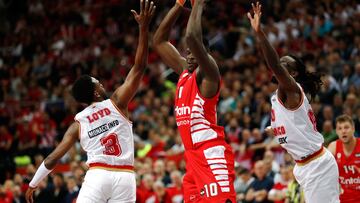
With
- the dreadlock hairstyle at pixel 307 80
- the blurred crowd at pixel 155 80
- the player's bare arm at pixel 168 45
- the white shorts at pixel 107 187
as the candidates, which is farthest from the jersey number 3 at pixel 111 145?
the blurred crowd at pixel 155 80

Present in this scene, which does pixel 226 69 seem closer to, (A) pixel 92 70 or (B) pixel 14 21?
(A) pixel 92 70

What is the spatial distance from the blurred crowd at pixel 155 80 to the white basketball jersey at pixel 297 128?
3351mm

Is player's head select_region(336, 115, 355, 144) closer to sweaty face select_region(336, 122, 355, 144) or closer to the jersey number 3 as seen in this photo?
sweaty face select_region(336, 122, 355, 144)

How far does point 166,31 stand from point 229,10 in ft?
46.0

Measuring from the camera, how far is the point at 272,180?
1195 centimetres

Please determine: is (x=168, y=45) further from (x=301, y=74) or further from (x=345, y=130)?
(x=345, y=130)

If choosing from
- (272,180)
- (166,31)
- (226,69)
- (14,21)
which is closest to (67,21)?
(14,21)

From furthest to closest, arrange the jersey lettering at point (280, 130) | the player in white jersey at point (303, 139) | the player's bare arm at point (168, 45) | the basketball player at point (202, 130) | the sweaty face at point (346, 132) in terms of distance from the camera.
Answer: the sweaty face at point (346, 132)
the player's bare arm at point (168, 45)
the jersey lettering at point (280, 130)
the player in white jersey at point (303, 139)
the basketball player at point (202, 130)

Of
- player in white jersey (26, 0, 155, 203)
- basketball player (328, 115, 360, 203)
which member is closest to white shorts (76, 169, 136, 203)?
player in white jersey (26, 0, 155, 203)

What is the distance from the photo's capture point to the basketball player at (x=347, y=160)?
8.90 m

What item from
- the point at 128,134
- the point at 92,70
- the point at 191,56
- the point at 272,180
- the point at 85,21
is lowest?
the point at 272,180

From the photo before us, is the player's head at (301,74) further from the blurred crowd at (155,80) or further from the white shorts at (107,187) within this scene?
the blurred crowd at (155,80)

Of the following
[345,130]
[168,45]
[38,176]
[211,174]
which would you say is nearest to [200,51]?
[211,174]

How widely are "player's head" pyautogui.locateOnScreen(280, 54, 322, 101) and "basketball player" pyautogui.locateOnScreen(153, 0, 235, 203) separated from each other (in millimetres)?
1062
